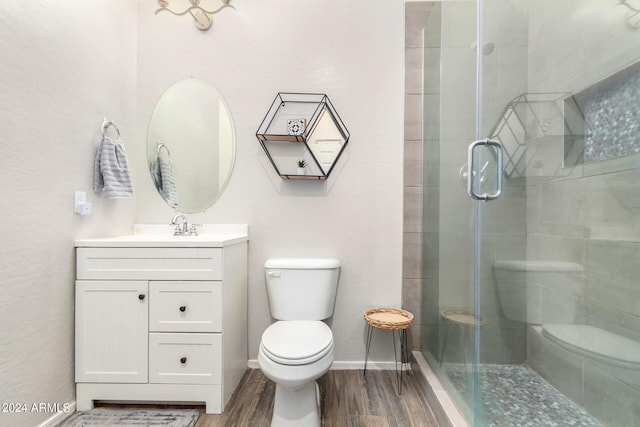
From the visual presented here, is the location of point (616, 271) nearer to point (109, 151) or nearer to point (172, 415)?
point (172, 415)

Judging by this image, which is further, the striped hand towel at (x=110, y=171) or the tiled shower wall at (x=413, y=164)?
the tiled shower wall at (x=413, y=164)

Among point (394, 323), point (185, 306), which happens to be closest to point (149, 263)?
point (185, 306)

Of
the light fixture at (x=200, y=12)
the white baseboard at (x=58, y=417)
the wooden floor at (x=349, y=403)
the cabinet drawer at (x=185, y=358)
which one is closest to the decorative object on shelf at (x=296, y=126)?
the light fixture at (x=200, y=12)

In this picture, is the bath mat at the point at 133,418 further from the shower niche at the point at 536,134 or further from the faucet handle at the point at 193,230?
the shower niche at the point at 536,134

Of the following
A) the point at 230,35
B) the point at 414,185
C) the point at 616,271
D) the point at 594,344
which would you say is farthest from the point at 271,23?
the point at 594,344

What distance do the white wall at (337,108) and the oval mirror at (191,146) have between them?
0.07m

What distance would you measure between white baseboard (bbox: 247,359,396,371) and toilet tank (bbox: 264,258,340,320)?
41 centimetres

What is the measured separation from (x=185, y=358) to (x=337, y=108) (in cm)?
163

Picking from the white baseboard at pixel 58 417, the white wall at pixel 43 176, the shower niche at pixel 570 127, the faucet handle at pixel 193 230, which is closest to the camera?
the shower niche at pixel 570 127

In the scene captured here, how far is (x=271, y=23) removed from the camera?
1.93 meters

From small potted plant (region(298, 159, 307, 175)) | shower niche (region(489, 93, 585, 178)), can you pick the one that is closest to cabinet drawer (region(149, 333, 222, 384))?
small potted plant (region(298, 159, 307, 175))

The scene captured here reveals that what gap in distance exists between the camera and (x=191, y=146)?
1976mm

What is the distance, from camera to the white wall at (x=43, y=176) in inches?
45.0

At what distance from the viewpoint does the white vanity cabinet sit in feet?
4.70
